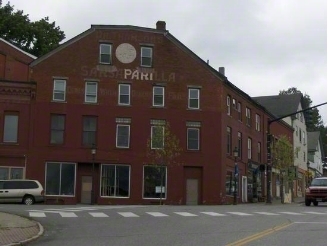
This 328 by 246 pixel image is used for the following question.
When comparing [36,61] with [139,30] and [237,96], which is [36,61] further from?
[237,96]

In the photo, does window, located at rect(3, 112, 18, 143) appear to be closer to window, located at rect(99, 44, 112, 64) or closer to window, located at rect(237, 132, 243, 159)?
window, located at rect(99, 44, 112, 64)

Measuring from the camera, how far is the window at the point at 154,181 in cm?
4391

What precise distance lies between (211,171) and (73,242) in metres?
29.6

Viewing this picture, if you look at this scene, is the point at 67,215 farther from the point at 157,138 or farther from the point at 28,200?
the point at 157,138

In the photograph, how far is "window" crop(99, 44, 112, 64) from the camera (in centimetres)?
4459

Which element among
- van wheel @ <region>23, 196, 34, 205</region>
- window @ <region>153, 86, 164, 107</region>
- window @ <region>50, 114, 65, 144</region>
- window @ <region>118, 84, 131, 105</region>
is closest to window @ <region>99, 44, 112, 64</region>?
window @ <region>118, 84, 131, 105</region>

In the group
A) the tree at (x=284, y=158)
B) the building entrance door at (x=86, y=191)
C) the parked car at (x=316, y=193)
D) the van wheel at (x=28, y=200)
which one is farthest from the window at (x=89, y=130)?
the tree at (x=284, y=158)

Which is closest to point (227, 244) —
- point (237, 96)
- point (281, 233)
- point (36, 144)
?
point (281, 233)

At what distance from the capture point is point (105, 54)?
44.7 m

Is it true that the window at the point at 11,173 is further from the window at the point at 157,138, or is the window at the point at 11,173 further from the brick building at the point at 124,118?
→ the window at the point at 157,138

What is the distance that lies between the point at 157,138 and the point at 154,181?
129 inches

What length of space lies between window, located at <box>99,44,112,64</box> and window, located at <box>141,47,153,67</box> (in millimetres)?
2468

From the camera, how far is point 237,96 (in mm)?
50625

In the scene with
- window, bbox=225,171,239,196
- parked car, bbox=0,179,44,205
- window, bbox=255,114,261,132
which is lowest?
parked car, bbox=0,179,44,205
